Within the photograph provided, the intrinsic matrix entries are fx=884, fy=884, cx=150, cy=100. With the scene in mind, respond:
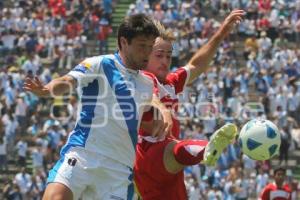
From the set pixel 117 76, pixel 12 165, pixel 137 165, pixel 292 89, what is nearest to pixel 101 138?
pixel 117 76

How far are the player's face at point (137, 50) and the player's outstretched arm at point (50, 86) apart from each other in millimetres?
612

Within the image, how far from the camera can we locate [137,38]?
762cm

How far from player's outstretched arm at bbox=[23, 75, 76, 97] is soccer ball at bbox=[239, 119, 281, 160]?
2.93 metres

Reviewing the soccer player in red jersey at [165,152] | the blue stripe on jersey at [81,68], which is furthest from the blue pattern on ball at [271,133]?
the blue stripe on jersey at [81,68]

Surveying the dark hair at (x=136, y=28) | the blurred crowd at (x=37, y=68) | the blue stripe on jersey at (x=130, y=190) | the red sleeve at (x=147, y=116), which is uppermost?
the dark hair at (x=136, y=28)

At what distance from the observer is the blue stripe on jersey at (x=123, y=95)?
768 centimetres

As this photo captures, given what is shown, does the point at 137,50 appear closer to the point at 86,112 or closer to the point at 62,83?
the point at 86,112

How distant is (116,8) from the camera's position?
107ft

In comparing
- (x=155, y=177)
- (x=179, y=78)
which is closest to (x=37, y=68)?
(x=179, y=78)

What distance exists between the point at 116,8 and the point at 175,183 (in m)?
23.4

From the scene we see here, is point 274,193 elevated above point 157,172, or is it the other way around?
point 157,172

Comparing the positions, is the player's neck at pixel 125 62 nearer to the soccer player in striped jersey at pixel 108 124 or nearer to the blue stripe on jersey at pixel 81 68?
the soccer player in striped jersey at pixel 108 124

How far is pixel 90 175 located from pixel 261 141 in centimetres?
270

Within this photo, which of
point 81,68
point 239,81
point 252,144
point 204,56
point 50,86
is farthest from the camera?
point 239,81
